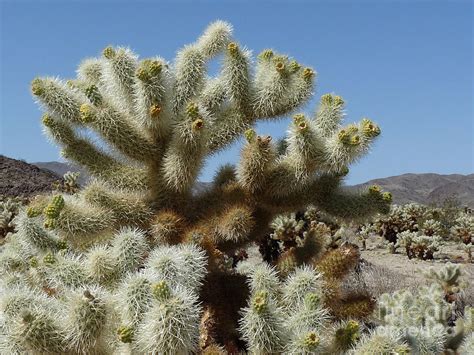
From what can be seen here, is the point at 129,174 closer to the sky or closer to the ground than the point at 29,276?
closer to the sky

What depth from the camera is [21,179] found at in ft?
69.8

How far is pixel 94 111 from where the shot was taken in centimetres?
388

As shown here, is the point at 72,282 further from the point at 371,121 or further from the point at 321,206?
the point at 371,121

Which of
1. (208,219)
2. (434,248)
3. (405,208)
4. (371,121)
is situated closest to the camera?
(371,121)

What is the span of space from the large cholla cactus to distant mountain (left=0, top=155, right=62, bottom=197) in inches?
646

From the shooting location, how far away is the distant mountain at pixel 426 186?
187 ft

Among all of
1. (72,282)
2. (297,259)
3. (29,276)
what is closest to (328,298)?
(297,259)

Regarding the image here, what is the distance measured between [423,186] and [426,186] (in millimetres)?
373

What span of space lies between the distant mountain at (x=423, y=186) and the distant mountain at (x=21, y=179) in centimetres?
2949

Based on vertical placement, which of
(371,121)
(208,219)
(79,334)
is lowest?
(79,334)

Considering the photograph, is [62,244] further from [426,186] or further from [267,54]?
[426,186]

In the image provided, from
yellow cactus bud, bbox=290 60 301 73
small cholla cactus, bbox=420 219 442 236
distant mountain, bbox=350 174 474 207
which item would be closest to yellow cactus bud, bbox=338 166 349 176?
yellow cactus bud, bbox=290 60 301 73

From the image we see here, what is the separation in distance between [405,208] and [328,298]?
13.7 metres

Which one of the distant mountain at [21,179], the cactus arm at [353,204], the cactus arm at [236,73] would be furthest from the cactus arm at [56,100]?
the distant mountain at [21,179]
